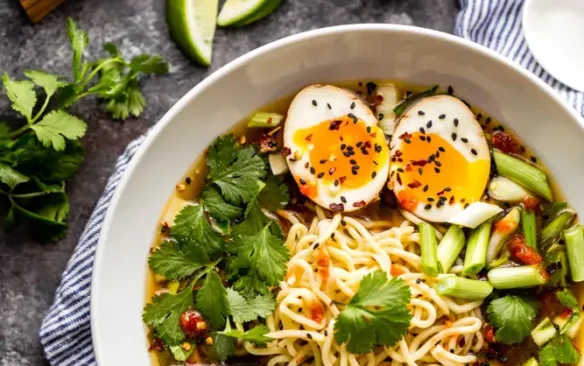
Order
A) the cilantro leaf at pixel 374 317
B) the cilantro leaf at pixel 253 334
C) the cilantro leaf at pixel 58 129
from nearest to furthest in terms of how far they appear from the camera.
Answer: the cilantro leaf at pixel 374 317 → the cilantro leaf at pixel 253 334 → the cilantro leaf at pixel 58 129

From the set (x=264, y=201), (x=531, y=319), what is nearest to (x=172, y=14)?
(x=264, y=201)

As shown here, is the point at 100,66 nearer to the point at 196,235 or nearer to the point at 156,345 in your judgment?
the point at 196,235

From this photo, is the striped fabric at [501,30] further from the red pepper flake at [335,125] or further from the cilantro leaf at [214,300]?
the cilantro leaf at [214,300]

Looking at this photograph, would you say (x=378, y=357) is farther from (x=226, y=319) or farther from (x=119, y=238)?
(x=119, y=238)

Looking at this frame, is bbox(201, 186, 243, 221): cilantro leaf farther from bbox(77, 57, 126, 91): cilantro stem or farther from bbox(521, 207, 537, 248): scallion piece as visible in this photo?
bbox(521, 207, 537, 248): scallion piece

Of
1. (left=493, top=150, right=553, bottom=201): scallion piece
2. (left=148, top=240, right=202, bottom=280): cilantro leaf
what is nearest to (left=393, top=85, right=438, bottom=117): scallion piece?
(left=493, top=150, right=553, bottom=201): scallion piece

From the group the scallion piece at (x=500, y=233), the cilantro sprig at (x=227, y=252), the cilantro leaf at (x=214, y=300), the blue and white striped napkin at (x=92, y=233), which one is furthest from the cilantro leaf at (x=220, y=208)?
the scallion piece at (x=500, y=233)
